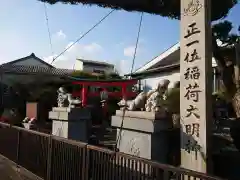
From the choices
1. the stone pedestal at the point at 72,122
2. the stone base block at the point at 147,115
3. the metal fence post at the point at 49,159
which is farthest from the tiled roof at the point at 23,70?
the metal fence post at the point at 49,159

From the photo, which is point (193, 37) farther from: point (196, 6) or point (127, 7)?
point (127, 7)

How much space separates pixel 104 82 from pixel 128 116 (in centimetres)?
743

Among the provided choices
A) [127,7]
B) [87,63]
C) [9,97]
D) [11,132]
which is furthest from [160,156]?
[87,63]

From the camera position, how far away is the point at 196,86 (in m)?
4.66

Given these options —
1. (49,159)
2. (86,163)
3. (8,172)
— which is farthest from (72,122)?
(86,163)

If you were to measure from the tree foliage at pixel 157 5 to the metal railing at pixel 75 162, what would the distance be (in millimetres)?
5255

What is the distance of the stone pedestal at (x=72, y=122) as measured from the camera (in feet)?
28.7

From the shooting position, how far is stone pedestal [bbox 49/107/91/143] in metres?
8.76

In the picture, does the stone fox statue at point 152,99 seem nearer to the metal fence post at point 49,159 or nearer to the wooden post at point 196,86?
the wooden post at point 196,86

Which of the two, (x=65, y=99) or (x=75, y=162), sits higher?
(x=65, y=99)

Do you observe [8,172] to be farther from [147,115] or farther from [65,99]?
[65,99]

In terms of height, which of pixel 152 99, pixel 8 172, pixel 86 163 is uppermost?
pixel 152 99

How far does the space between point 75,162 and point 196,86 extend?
7.29ft

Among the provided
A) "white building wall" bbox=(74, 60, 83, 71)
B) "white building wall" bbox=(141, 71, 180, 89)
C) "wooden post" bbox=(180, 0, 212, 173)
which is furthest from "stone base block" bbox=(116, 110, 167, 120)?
"white building wall" bbox=(74, 60, 83, 71)
